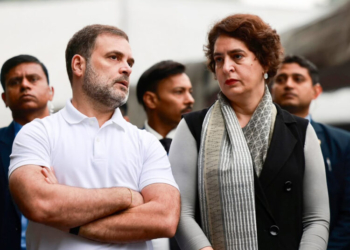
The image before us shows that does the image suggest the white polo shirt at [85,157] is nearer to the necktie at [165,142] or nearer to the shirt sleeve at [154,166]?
the shirt sleeve at [154,166]

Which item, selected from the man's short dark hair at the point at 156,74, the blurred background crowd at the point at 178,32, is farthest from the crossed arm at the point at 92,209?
the man's short dark hair at the point at 156,74

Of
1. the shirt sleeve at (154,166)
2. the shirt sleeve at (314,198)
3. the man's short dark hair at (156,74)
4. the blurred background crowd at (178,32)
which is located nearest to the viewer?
the shirt sleeve at (154,166)

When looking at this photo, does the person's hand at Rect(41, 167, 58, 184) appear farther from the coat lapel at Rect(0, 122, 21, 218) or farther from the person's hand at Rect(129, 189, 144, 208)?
the coat lapel at Rect(0, 122, 21, 218)

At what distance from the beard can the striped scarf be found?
0.41 m

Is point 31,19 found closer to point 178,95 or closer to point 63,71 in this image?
point 63,71

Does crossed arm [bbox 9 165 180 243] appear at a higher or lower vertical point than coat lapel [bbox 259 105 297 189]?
lower

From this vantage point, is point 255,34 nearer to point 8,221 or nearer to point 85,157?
point 85,157

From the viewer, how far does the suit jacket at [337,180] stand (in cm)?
283

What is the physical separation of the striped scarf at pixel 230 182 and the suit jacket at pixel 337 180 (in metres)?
0.89

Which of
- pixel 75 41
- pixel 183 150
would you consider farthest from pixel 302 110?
pixel 75 41

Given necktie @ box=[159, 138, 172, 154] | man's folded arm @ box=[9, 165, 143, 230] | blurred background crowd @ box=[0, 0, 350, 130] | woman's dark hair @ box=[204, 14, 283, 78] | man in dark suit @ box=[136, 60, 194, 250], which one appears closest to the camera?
man's folded arm @ box=[9, 165, 143, 230]

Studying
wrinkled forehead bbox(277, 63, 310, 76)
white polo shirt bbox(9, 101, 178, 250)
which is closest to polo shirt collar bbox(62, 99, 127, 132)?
white polo shirt bbox(9, 101, 178, 250)

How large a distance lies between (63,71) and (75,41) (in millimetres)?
1528

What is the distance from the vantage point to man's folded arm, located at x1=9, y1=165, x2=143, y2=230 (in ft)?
6.08
